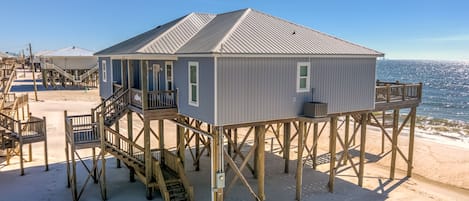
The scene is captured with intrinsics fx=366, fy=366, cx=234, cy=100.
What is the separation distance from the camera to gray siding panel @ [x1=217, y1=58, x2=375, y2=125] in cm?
1234

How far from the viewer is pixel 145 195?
15.9 metres

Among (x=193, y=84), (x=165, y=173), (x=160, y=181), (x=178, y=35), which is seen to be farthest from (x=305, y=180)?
(x=178, y=35)

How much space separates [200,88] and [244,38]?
250 cm

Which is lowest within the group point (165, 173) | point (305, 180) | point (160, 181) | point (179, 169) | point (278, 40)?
point (305, 180)

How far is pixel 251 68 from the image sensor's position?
12734 millimetres

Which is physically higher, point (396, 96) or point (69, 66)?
point (69, 66)

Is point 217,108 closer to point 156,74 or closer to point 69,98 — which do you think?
point 156,74

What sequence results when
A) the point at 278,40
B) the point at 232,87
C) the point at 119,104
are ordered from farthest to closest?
the point at 119,104 < the point at 278,40 < the point at 232,87

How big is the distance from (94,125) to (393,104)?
1425 centimetres

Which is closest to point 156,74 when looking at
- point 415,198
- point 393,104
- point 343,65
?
point 343,65

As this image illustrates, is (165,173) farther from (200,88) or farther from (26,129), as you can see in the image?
(26,129)

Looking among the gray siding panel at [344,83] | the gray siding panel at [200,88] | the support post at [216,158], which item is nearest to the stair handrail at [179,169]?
the support post at [216,158]

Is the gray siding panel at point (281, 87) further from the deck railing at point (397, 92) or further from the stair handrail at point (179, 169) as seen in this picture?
the stair handrail at point (179, 169)

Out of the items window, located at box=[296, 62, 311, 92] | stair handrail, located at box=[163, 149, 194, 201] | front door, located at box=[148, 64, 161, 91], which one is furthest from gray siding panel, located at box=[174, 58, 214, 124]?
window, located at box=[296, 62, 311, 92]
